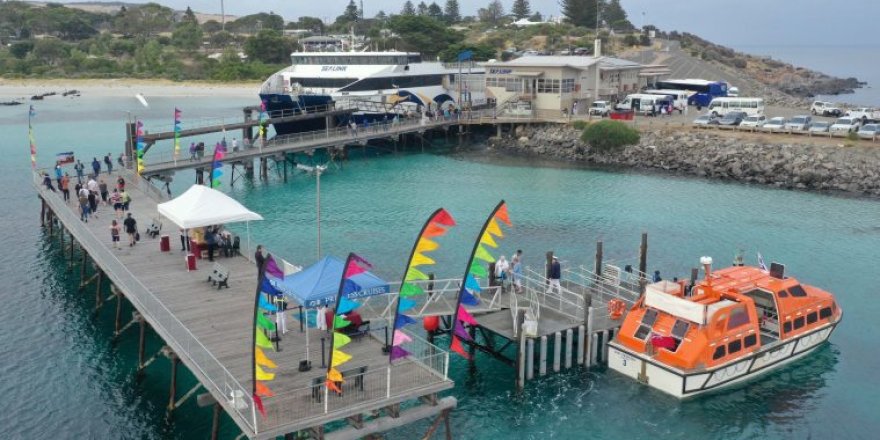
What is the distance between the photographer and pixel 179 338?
20.9 metres

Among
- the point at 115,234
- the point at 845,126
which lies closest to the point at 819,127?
the point at 845,126

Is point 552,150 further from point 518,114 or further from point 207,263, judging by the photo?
point 207,263

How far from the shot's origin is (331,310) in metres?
21.0

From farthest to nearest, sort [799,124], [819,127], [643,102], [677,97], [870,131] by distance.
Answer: [677,97]
[643,102]
[799,124]
[819,127]
[870,131]

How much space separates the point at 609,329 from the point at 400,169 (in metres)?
37.4

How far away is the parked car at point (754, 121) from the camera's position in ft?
205

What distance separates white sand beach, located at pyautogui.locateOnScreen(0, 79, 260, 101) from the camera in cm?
13050

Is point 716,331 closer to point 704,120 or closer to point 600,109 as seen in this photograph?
point 704,120

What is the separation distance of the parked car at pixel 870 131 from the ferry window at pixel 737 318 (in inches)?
1592

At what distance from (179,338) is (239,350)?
1.90 metres

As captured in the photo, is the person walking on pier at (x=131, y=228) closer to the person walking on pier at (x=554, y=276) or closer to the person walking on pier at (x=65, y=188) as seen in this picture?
the person walking on pier at (x=65, y=188)

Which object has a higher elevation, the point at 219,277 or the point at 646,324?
the point at 219,277

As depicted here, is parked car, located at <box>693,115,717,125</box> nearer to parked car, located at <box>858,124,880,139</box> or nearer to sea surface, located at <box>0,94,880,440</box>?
parked car, located at <box>858,124,880,139</box>

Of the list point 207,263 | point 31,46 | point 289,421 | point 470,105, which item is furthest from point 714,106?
point 31,46
